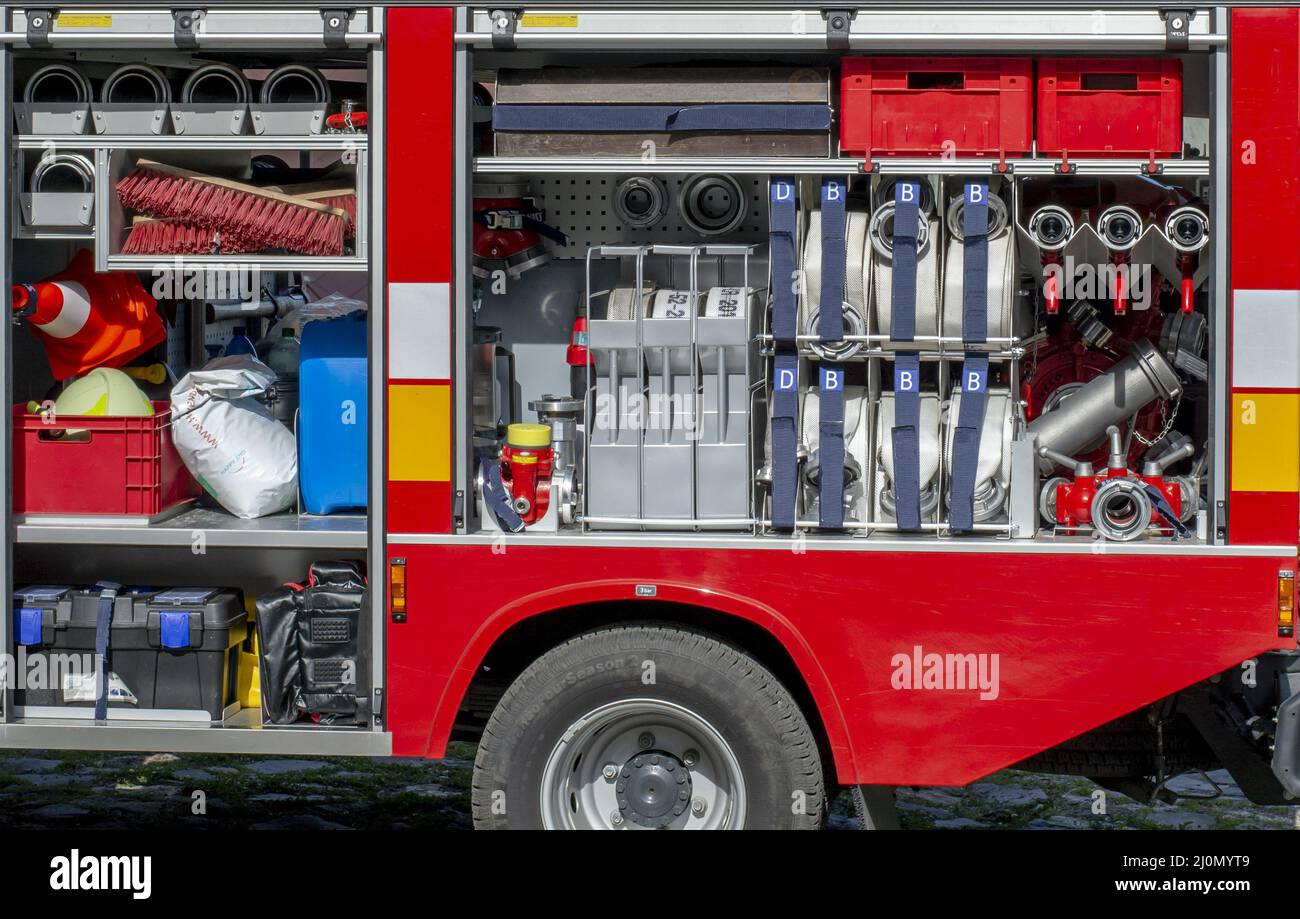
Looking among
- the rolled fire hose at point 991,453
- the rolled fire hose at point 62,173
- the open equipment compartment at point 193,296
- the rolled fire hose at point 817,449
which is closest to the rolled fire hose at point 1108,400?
the rolled fire hose at point 991,453

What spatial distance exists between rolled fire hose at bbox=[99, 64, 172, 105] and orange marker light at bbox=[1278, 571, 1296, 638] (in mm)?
3707

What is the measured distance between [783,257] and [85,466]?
232cm

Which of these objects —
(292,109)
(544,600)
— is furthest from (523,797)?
(292,109)

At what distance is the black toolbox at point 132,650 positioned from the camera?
5.14m

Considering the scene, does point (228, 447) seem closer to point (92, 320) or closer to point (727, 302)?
point (92, 320)

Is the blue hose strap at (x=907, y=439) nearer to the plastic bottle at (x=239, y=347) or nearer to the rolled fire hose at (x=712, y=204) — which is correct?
the rolled fire hose at (x=712, y=204)

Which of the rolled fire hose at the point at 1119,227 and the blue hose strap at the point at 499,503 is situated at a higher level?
the rolled fire hose at the point at 1119,227

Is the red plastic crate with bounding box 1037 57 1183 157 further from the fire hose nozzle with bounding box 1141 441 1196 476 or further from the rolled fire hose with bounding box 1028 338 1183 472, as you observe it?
the fire hose nozzle with bounding box 1141 441 1196 476

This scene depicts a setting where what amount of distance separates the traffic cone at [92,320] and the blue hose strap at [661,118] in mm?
1456

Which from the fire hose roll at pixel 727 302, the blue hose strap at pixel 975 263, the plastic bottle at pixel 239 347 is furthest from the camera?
the plastic bottle at pixel 239 347

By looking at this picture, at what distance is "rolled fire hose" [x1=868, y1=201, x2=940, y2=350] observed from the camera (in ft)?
16.3

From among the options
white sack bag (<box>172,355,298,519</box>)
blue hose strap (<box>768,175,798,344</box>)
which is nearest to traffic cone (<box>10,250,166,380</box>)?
white sack bag (<box>172,355,298,519</box>)

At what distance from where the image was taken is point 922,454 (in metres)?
5.04

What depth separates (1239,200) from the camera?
467cm
